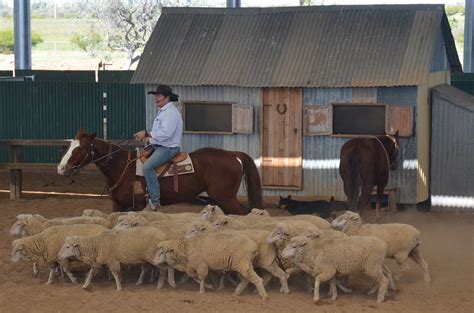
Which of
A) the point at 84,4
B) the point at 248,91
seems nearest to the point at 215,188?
the point at 248,91

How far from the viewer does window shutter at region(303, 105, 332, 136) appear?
56.0 feet

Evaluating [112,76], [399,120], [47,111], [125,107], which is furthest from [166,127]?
[112,76]

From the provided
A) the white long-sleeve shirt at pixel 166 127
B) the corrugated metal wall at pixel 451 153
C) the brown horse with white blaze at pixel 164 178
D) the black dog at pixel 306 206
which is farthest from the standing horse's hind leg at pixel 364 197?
the white long-sleeve shirt at pixel 166 127

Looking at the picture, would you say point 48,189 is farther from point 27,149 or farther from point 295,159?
point 295,159

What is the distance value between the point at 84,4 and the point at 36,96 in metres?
62.1

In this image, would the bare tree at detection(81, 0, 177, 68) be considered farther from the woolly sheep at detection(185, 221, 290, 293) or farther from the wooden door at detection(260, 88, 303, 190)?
the woolly sheep at detection(185, 221, 290, 293)

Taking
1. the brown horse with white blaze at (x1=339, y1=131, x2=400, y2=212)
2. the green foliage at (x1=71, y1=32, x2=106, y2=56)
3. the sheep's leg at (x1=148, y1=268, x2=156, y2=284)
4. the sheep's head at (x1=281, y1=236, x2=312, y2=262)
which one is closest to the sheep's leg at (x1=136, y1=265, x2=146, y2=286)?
the sheep's leg at (x1=148, y1=268, x2=156, y2=284)

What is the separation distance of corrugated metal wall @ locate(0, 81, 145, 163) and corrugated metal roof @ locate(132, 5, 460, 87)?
4495 mm

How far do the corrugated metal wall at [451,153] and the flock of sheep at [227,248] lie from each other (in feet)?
20.1

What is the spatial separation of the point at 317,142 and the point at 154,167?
14.8 ft

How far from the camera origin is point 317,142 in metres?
17.2

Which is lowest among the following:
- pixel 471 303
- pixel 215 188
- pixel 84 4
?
pixel 471 303

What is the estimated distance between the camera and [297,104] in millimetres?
17219

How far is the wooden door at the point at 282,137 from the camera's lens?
1725cm
